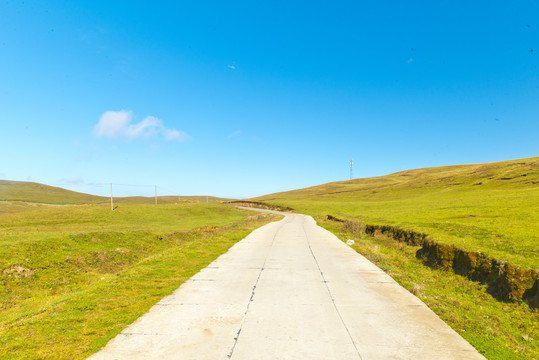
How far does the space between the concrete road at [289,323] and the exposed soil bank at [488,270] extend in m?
4.60

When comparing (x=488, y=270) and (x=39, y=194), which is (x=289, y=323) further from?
(x=39, y=194)

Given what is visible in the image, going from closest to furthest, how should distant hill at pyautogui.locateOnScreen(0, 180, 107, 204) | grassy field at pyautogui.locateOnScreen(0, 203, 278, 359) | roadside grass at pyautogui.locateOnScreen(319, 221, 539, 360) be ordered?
grassy field at pyautogui.locateOnScreen(0, 203, 278, 359)
roadside grass at pyautogui.locateOnScreen(319, 221, 539, 360)
distant hill at pyautogui.locateOnScreen(0, 180, 107, 204)

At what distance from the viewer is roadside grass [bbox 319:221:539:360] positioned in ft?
19.5

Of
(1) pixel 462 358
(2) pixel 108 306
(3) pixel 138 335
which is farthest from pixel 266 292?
(1) pixel 462 358

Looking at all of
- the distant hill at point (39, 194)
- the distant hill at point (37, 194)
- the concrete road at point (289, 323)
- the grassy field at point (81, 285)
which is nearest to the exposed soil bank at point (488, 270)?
the concrete road at point (289, 323)

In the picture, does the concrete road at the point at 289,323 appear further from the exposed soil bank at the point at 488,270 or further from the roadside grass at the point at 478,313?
the exposed soil bank at the point at 488,270

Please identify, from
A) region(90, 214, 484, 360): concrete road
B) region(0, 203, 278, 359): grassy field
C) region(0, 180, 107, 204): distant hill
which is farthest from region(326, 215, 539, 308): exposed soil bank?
region(0, 180, 107, 204): distant hill

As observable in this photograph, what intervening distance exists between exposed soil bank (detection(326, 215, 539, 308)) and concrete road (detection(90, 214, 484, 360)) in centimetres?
460

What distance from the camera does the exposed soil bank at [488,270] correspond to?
32.5ft

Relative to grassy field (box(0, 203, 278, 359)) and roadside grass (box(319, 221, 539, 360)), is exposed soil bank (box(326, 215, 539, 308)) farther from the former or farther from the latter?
grassy field (box(0, 203, 278, 359))

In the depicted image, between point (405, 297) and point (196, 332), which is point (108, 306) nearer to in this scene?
point (196, 332)

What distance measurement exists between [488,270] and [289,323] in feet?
35.0

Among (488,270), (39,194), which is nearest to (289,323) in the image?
(488,270)

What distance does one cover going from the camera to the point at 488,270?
469 inches
